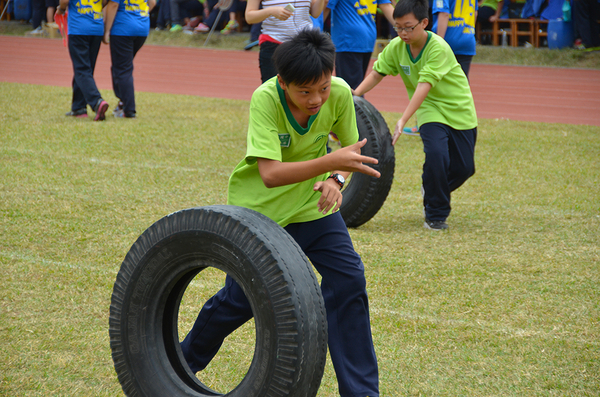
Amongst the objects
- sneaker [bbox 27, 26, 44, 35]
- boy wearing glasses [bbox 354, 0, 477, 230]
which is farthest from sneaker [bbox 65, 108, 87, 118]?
sneaker [bbox 27, 26, 44, 35]

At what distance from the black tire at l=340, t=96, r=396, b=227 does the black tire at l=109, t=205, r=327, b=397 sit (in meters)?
2.41

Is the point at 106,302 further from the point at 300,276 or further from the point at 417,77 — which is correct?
the point at 417,77

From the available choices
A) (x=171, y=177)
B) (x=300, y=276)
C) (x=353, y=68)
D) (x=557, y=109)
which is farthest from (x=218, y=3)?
(x=300, y=276)

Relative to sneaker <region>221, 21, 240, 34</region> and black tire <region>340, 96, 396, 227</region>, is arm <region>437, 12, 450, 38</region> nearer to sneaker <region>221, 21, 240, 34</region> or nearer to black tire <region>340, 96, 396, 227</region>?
black tire <region>340, 96, 396, 227</region>

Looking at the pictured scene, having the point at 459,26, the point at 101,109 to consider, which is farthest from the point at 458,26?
the point at 101,109

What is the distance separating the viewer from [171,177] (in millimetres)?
6074

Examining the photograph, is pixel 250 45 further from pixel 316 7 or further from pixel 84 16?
pixel 316 7

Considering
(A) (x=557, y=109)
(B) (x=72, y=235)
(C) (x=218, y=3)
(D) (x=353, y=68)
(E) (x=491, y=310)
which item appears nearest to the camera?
(E) (x=491, y=310)

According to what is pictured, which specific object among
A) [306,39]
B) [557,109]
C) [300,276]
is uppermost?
[306,39]

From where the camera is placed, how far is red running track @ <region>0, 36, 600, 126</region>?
11023 millimetres

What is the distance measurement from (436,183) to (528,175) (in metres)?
1.95

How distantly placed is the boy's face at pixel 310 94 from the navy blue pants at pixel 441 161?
2577 mm

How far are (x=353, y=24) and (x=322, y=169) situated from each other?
5.42m

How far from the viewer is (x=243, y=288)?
7.69 feet
